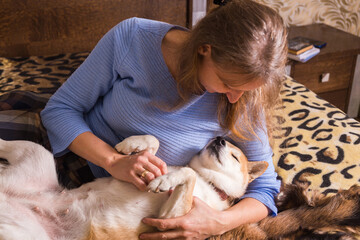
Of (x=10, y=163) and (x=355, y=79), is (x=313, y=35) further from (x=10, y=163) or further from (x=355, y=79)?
(x=10, y=163)

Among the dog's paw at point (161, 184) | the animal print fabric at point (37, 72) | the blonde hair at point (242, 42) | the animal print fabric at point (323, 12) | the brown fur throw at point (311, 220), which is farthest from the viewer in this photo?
the animal print fabric at point (323, 12)

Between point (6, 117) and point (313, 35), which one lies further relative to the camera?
point (313, 35)

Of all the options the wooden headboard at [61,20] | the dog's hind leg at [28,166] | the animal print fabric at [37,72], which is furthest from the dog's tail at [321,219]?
the wooden headboard at [61,20]

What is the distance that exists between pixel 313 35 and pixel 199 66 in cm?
201

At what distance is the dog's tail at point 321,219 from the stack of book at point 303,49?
130cm

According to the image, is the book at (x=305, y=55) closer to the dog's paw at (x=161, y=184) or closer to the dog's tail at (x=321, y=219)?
the dog's tail at (x=321, y=219)

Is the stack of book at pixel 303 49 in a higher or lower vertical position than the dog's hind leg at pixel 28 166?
higher

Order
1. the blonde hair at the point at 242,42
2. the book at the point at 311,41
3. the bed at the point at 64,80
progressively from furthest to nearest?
the book at the point at 311,41 → the bed at the point at 64,80 → the blonde hair at the point at 242,42

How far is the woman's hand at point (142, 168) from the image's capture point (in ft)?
3.32

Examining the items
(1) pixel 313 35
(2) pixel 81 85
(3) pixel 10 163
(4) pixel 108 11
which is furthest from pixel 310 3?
(3) pixel 10 163

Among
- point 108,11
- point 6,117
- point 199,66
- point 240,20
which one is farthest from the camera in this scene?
point 108,11

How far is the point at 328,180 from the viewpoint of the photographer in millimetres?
1373

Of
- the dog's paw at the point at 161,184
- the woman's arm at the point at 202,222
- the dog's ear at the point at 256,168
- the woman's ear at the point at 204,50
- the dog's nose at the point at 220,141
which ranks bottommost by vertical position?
the woman's arm at the point at 202,222

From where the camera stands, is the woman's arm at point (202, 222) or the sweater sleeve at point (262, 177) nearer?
the woman's arm at point (202, 222)
